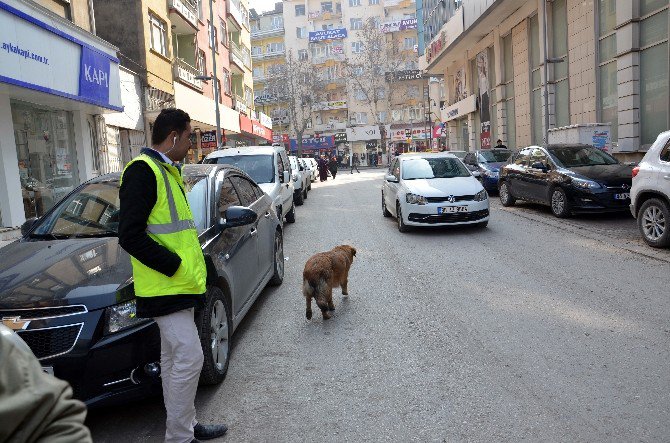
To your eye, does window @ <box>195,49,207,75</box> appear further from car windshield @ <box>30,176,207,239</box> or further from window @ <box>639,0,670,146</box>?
car windshield @ <box>30,176,207,239</box>

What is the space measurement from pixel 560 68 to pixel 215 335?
20900mm

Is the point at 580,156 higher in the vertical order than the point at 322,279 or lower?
higher

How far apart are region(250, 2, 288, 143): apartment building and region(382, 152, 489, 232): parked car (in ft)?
204

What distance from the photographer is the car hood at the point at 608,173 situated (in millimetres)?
10938

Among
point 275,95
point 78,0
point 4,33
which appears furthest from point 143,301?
point 275,95

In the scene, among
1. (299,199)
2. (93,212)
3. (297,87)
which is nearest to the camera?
(93,212)

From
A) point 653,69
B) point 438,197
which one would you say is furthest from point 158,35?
point 653,69

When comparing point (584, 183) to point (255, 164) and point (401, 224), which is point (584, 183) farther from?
point (255, 164)

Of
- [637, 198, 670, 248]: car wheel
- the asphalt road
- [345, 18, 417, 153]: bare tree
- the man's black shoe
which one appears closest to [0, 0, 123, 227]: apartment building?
the asphalt road

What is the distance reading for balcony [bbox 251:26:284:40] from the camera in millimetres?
72000

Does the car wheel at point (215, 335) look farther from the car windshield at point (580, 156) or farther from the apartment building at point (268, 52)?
the apartment building at point (268, 52)

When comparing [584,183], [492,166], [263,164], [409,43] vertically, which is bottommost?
[584,183]

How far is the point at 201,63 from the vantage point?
1155 inches

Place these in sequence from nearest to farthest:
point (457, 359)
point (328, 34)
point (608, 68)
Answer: point (457, 359), point (608, 68), point (328, 34)
